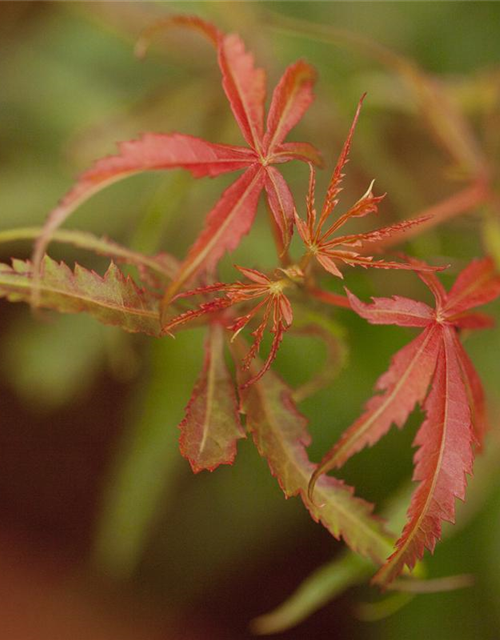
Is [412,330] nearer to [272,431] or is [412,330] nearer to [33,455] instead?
[272,431]

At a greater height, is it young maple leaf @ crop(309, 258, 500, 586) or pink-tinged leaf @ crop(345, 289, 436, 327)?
pink-tinged leaf @ crop(345, 289, 436, 327)

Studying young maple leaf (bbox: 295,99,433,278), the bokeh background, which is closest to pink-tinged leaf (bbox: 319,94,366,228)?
young maple leaf (bbox: 295,99,433,278)

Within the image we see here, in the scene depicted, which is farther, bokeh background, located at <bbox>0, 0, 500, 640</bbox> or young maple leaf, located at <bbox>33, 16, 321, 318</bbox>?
bokeh background, located at <bbox>0, 0, 500, 640</bbox>

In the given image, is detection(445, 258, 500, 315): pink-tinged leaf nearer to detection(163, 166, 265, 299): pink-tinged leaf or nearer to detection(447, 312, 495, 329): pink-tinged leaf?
detection(447, 312, 495, 329): pink-tinged leaf

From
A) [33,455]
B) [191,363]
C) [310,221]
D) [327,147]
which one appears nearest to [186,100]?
[327,147]

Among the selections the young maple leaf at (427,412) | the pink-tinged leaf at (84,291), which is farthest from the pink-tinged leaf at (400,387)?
the pink-tinged leaf at (84,291)

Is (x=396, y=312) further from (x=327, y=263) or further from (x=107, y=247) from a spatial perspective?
(x=107, y=247)

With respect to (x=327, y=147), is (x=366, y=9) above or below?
above
